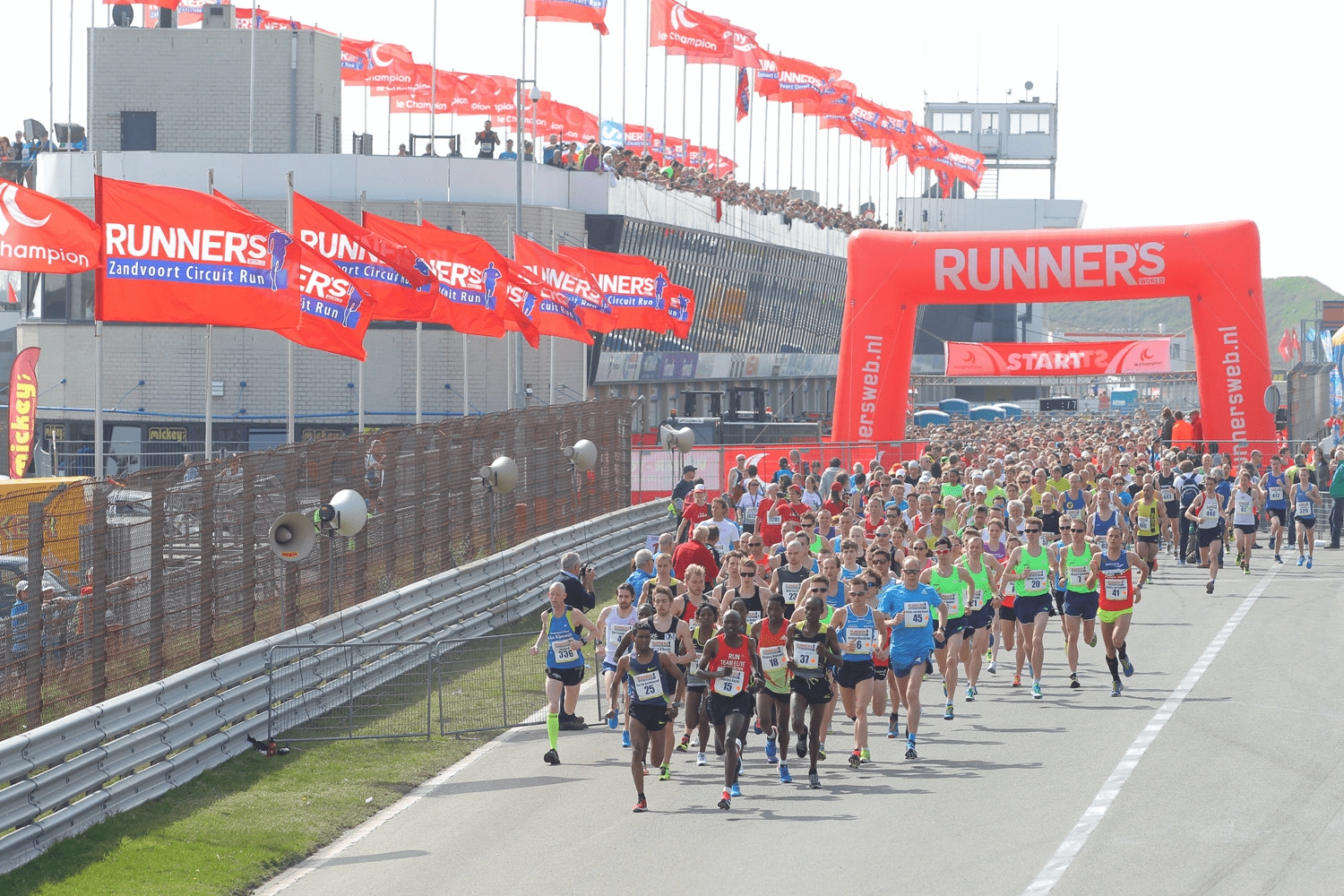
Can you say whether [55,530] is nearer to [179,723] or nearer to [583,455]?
[179,723]

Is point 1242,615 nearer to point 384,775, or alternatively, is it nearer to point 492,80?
point 384,775

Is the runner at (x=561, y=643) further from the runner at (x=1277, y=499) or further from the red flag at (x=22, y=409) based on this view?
the runner at (x=1277, y=499)

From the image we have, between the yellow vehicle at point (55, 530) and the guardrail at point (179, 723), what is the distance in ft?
3.31

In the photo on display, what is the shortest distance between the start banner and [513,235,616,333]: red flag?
11.3 meters

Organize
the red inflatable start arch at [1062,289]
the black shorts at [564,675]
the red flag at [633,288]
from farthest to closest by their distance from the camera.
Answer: the red flag at [633,288]
the red inflatable start arch at [1062,289]
the black shorts at [564,675]

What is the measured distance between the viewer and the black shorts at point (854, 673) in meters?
13.7

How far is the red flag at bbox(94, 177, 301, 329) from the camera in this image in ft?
56.7

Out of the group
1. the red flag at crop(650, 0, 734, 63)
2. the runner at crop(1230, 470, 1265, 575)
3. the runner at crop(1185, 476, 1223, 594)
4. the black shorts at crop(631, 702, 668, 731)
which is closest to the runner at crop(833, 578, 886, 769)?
the black shorts at crop(631, 702, 668, 731)

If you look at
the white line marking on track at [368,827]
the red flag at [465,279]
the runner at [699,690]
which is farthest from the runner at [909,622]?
the red flag at [465,279]

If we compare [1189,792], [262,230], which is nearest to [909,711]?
[1189,792]

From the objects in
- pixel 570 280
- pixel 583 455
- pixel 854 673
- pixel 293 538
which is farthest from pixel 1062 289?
pixel 293 538

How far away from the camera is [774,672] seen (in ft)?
43.1

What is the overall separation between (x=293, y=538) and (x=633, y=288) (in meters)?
20.1

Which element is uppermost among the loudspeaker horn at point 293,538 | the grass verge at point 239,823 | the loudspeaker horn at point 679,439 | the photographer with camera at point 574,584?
the loudspeaker horn at point 679,439
